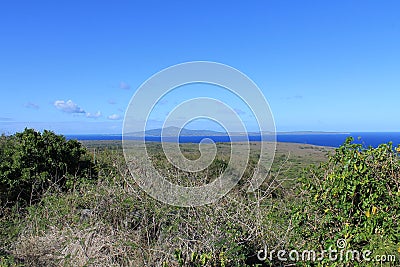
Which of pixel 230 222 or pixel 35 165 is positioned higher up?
pixel 35 165

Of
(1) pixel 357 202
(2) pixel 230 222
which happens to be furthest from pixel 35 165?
(1) pixel 357 202

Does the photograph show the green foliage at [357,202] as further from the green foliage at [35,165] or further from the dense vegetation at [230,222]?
the green foliage at [35,165]

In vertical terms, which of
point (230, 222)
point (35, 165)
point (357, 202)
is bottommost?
point (230, 222)

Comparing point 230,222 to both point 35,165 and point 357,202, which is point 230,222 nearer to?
point 357,202

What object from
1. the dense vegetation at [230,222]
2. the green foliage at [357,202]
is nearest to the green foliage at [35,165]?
the dense vegetation at [230,222]

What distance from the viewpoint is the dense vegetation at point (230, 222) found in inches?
129

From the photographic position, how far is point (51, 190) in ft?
21.8

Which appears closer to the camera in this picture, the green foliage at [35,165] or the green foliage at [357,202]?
the green foliage at [357,202]

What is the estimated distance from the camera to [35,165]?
24.1 feet

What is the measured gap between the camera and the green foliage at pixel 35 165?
6984 millimetres

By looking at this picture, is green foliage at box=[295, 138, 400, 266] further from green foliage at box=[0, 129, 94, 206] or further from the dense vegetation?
green foliage at box=[0, 129, 94, 206]

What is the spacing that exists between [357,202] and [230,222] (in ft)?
4.19

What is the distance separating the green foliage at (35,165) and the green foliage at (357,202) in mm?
4614

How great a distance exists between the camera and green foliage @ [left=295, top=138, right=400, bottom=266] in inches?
126
